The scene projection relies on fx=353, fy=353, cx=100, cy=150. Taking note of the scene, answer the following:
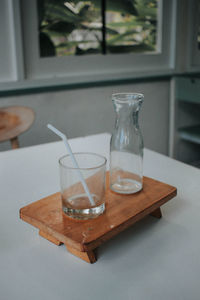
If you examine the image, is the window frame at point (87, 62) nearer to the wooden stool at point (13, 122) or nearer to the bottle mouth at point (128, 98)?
the wooden stool at point (13, 122)

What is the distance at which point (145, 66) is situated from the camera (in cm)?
253

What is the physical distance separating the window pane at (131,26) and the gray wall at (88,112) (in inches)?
10.7

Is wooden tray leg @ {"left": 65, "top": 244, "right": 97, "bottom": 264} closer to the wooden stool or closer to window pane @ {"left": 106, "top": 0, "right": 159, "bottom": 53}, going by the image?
the wooden stool

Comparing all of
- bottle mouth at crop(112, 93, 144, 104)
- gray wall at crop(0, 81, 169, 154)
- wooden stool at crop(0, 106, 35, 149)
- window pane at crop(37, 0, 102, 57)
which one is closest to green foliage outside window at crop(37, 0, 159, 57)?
window pane at crop(37, 0, 102, 57)

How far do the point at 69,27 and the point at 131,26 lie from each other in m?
0.50

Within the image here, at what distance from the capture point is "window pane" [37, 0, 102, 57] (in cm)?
208

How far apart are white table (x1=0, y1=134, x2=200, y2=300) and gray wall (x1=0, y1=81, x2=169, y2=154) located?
132 cm

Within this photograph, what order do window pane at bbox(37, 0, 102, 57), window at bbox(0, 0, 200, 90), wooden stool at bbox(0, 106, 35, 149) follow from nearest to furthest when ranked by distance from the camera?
wooden stool at bbox(0, 106, 35, 149) → window at bbox(0, 0, 200, 90) → window pane at bbox(37, 0, 102, 57)

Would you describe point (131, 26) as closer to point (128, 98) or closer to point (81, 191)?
point (128, 98)

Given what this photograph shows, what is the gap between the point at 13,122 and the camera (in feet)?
5.08

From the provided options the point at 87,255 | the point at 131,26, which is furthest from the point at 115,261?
the point at 131,26

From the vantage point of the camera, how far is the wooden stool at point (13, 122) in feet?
4.95

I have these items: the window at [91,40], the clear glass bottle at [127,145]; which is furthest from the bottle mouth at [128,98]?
the window at [91,40]

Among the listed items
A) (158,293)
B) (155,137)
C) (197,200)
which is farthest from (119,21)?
(158,293)
